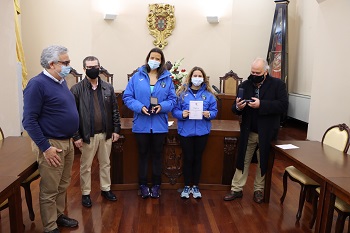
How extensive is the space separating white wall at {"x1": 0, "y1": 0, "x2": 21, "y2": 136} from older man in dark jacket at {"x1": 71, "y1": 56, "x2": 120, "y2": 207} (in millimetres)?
1763

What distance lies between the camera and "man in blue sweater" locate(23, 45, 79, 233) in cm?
215

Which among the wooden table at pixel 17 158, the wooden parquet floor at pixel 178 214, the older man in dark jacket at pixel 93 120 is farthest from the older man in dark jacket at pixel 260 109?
the wooden table at pixel 17 158

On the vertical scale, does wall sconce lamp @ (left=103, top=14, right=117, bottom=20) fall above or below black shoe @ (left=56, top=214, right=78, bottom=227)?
above

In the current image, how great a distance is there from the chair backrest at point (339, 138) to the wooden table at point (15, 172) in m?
2.64

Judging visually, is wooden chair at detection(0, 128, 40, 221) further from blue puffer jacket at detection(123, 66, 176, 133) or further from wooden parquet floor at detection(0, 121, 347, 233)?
blue puffer jacket at detection(123, 66, 176, 133)

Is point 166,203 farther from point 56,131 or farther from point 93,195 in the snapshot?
point 56,131

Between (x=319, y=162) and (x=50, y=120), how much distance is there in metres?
2.12

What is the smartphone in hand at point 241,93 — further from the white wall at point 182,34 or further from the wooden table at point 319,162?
the white wall at point 182,34

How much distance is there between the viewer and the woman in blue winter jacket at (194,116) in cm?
315

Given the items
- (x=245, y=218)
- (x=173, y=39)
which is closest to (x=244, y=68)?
(x=173, y=39)

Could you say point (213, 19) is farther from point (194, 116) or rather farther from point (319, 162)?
point (319, 162)

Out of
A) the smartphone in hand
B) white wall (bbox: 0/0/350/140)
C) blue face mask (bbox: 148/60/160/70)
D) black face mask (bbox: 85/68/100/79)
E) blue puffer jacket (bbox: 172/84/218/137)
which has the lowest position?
blue puffer jacket (bbox: 172/84/218/137)

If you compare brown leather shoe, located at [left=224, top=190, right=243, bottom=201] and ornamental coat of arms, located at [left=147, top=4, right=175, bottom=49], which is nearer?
brown leather shoe, located at [left=224, top=190, right=243, bottom=201]

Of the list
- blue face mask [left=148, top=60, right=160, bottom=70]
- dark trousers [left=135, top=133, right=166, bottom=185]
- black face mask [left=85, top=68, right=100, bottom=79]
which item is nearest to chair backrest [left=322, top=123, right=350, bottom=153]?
dark trousers [left=135, top=133, right=166, bottom=185]
